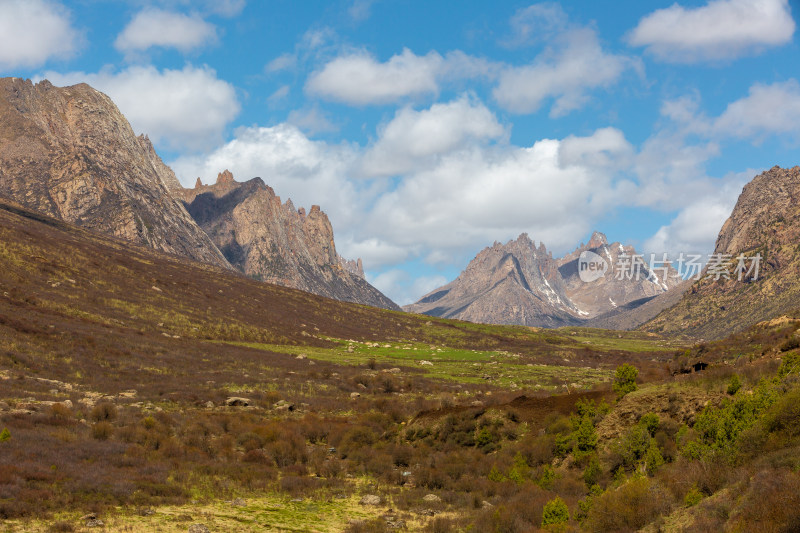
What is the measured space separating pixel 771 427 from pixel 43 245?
117 metres

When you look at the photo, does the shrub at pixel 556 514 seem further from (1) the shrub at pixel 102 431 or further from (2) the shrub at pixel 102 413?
(2) the shrub at pixel 102 413

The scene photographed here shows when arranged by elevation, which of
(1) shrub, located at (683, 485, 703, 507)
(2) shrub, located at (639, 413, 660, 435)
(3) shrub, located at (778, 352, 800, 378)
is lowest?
(1) shrub, located at (683, 485, 703, 507)

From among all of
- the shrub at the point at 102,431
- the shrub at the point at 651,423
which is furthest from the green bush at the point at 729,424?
the shrub at the point at 102,431

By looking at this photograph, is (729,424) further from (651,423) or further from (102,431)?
(102,431)

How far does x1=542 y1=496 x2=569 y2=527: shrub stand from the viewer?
56.1 ft

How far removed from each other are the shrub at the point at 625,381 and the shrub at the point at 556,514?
1398 centimetres

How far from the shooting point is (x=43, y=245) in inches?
4097

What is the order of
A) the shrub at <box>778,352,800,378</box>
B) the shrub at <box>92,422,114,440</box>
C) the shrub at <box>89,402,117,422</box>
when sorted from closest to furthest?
the shrub at <box>778,352,800,378</box>
the shrub at <box>92,422,114,440</box>
the shrub at <box>89,402,117,422</box>

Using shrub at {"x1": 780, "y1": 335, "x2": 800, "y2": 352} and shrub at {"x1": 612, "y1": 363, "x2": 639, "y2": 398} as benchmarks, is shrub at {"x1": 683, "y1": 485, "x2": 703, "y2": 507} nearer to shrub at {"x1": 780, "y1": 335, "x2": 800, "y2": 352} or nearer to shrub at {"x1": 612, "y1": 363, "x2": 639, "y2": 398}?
shrub at {"x1": 612, "y1": 363, "x2": 639, "y2": 398}

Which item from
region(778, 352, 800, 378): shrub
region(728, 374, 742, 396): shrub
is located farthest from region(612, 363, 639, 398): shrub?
region(778, 352, 800, 378): shrub

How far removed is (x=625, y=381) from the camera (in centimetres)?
3175

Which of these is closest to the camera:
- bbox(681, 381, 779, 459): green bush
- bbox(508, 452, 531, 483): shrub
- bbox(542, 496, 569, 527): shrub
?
bbox(542, 496, 569, 527): shrub

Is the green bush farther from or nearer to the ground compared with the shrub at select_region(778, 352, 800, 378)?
nearer to the ground

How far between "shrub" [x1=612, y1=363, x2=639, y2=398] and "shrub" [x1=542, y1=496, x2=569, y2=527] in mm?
13983
